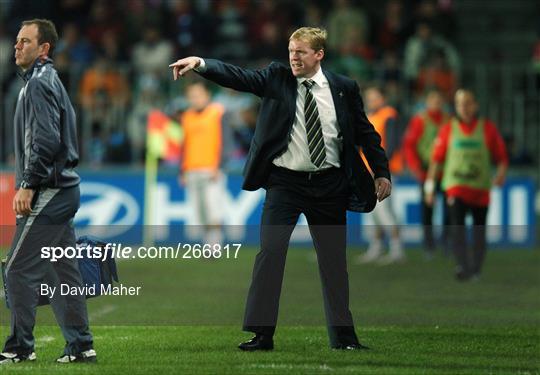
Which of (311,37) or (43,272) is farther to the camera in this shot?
(311,37)

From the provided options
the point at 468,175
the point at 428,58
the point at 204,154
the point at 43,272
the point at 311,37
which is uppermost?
the point at 428,58

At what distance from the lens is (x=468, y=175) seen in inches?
674

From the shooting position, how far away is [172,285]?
1603 centimetres

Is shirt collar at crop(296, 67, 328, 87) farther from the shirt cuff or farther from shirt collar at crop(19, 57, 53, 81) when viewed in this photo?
shirt collar at crop(19, 57, 53, 81)

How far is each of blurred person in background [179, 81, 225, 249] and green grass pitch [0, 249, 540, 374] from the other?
237cm

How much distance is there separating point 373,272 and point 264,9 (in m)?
8.95

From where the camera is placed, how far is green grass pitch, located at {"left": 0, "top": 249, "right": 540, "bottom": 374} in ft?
32.8

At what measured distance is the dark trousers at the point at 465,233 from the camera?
1712 centimetres

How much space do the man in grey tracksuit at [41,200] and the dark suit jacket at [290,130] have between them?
1444 millimetres

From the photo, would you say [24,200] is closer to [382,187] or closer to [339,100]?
[339,100]

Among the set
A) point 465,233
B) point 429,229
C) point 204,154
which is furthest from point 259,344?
point 204,154

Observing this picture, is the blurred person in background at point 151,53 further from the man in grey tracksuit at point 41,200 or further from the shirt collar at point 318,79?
the man in grey tracksuit at point 41,200

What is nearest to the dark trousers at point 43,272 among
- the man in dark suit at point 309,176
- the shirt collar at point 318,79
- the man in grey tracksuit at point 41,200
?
the man in grey tracksuit at point 41,200

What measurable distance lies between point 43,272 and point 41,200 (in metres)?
0.50
